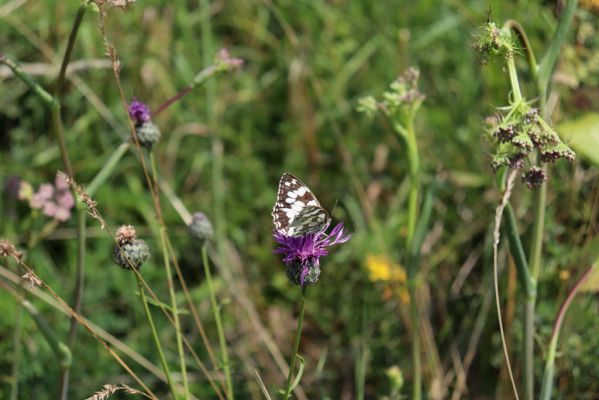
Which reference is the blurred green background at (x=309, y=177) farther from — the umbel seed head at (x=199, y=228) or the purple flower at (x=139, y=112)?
the purple flower at (x=139, y=112)

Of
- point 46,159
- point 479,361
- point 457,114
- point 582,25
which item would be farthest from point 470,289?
point 46,159

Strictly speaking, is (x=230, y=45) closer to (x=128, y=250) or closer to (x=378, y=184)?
(x=378, y=184)

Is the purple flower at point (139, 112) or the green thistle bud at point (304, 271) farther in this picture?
the purple flower at point (139, 112)

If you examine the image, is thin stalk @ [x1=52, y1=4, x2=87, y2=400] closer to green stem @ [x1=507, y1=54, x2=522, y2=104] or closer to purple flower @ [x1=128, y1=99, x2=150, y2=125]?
purple flower @ [x1=128, y1=99, x2=150, y2=125]

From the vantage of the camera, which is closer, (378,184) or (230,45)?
(378,184)

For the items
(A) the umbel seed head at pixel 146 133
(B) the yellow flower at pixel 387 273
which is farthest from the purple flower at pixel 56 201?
(B) the yellow flower at pixel 387 273

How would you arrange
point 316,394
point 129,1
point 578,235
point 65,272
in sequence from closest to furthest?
point 129,1 < point 578,235 < point 316,394 < point 65,272
